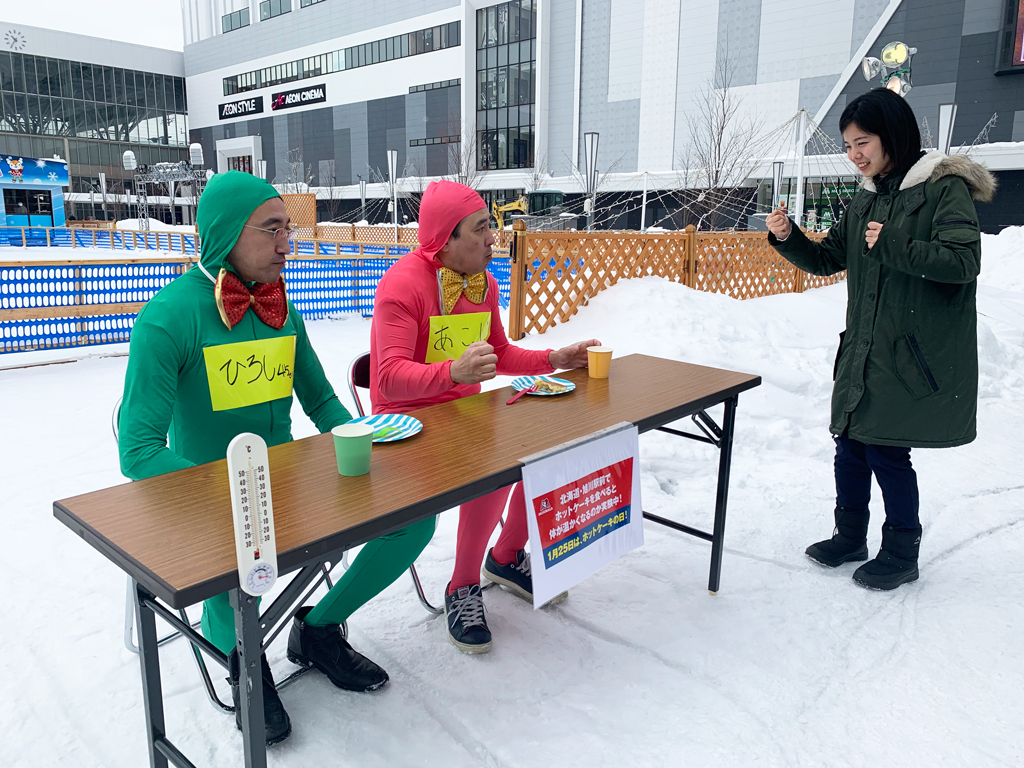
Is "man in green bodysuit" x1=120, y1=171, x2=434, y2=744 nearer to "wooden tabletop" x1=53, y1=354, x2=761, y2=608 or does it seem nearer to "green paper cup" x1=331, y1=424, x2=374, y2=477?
"wooden tabletop" x1=53, y1=354, x2=761, y2=608

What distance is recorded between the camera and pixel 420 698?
6.48 feet

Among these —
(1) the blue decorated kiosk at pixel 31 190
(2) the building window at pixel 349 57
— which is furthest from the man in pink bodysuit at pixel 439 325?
(2) the building window at pixel 349 57

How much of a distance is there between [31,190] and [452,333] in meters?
35.0

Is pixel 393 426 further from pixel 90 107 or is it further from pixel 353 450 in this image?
pixel 90 107

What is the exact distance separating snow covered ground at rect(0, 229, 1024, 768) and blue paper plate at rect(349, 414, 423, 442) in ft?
1.18

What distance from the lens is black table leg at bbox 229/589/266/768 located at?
45.5 inches

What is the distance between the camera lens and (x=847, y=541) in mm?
2764

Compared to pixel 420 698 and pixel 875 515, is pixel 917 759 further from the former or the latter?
pixel 875 515

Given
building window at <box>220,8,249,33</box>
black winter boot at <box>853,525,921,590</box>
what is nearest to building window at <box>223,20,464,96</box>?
building window at <box>220,8,249,33</box>

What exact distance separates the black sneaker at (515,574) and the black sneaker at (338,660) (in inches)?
26.3

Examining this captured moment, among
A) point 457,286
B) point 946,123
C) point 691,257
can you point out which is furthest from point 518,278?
point 946,123

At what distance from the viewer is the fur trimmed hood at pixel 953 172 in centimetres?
232

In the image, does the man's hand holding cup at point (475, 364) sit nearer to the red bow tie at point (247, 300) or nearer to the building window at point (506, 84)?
the red bow tie at point (247, 300)

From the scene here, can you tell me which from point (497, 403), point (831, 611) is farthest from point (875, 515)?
point (497, 403)
